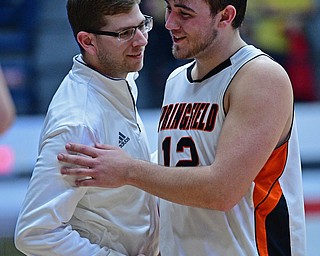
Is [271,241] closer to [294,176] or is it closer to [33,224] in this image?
[294,176]

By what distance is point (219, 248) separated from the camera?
2.81 metres

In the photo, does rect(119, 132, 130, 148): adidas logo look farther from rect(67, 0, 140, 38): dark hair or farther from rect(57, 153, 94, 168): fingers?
rect(67, 0, 140, 38): dark hair

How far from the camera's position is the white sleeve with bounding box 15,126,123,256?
274 cm

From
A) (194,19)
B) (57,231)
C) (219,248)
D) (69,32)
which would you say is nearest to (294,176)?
(219,248)

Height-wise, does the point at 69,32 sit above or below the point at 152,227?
below

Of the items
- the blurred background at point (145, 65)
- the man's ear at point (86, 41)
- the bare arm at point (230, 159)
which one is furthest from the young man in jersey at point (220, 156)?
the blurred background at point (145, 65)

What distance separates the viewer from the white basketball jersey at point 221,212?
2795 mm

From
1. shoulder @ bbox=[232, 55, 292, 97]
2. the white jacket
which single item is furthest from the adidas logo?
shoulder @ bbox=[232, 55, 292, 97]

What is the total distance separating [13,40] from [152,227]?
3798mm

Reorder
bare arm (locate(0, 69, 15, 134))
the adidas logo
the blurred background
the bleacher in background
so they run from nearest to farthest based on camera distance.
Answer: bare arm (locate(0, 69, 15, 134)) → the adidas logo → the blurred background → the bleacher in background

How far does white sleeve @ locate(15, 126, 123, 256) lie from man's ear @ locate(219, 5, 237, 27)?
1.90ft

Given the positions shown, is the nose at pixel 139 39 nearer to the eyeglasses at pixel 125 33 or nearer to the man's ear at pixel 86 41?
the eyeglasses at pixel 125 33

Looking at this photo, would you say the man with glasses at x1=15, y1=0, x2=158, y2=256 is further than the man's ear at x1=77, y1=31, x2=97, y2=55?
No

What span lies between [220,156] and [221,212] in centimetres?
22
